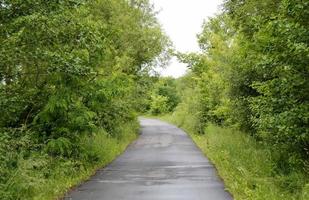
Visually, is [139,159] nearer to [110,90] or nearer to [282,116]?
[110,90]

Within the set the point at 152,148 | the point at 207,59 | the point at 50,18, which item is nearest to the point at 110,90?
the point at 50,18

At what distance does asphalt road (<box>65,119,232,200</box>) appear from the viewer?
1238cm

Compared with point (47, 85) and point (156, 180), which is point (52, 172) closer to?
point (47, 85)

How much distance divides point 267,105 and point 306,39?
2.23 meters

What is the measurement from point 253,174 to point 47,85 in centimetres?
705

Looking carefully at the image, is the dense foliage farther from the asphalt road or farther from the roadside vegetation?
the roadside vegetation

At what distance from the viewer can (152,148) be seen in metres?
27.2

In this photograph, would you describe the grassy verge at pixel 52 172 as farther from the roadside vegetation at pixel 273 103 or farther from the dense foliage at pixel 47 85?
the roadside vegetation at pixel 273 103

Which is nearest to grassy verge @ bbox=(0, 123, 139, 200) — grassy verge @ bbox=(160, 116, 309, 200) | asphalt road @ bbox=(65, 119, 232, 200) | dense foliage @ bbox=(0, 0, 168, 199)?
dense foliage @ bbox=(0, 0, 168, 199)

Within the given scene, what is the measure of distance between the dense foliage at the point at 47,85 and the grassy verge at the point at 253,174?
461cm

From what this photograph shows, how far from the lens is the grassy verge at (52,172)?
11.1 metres

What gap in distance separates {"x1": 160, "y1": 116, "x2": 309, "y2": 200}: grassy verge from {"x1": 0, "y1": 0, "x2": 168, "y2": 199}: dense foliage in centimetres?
461

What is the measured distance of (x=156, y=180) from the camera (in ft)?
49.3

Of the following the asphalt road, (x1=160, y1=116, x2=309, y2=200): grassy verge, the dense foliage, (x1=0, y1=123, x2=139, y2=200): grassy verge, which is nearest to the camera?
(x1=160, y1=116, x2=309, y2=200): grassy verge
